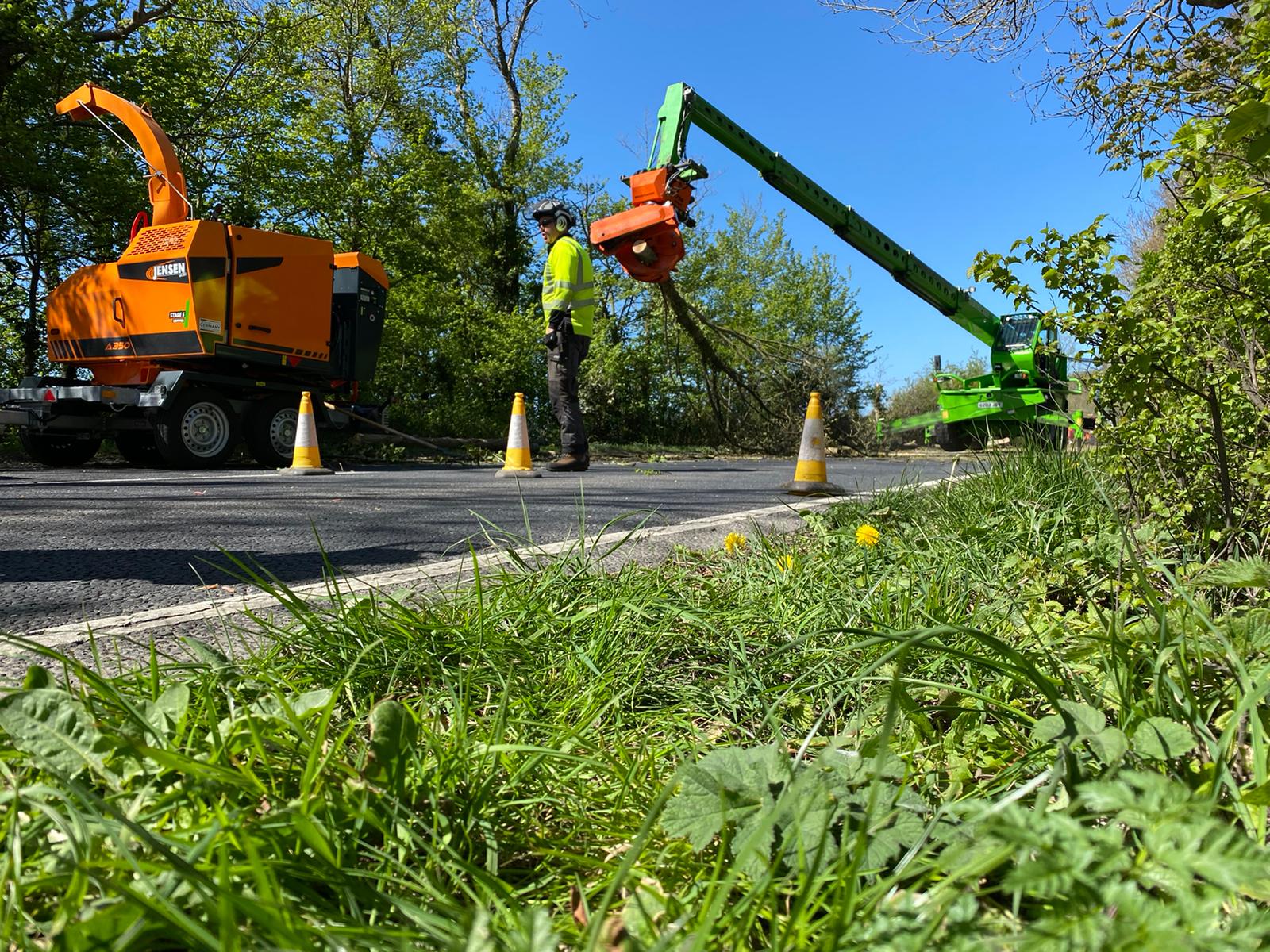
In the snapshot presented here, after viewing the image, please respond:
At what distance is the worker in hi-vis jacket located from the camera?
746 centimetres

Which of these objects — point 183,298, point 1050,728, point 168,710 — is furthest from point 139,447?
point 1050,728

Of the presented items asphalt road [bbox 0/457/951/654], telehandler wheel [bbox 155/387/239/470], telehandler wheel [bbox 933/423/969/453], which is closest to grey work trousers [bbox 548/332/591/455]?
asphalt road [bbox 0/457/951/654]

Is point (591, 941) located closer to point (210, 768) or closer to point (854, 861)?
point (854, 861)

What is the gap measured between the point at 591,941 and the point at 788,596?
1398 mm

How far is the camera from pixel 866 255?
12016 millimetres

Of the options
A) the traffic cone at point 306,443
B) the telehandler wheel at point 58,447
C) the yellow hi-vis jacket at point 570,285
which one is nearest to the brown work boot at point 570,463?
the yellow hi-vis jacket at point 570,285

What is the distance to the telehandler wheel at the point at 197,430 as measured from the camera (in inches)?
308

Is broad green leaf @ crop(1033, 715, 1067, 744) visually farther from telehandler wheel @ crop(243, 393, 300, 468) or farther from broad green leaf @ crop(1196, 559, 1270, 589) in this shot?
telehandler wheel @ crop(243, 393, 300, 468)

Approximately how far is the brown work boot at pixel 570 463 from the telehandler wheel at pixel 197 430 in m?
3.85

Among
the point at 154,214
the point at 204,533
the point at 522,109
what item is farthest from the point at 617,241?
the point at 522,109

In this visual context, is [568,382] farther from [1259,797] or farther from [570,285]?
[1259,797]

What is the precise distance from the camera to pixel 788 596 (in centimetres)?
193

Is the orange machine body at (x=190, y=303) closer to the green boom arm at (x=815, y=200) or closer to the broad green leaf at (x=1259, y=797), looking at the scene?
the green boom arm at (x=815, y=200)

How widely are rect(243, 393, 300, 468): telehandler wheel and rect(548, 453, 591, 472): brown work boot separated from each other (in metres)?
3.23
